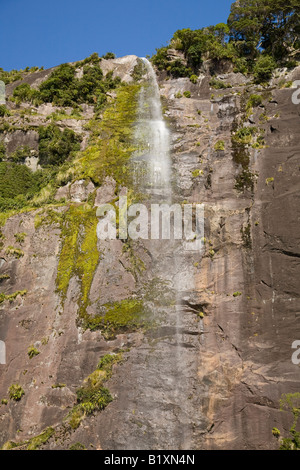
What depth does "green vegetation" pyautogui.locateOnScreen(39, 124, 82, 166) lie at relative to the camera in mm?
29672

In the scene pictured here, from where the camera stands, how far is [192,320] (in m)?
19.8

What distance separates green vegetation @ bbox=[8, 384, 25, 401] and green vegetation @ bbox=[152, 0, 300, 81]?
26.1 metres

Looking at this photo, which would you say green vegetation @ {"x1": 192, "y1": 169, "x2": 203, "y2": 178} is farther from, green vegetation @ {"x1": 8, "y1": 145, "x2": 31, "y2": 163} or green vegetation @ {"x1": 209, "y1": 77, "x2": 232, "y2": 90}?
green vegetation @ {"x1": 8, "y1": 145, "x2": 31, "y2": 163}

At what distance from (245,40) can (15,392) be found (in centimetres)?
3097

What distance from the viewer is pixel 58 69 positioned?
117 ft

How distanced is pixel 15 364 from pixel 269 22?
103 ft

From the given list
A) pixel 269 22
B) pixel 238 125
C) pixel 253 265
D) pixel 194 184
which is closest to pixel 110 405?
pixel 253 265

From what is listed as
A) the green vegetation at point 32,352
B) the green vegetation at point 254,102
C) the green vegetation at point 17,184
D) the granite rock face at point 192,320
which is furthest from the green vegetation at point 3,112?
the green vegetation at point 32,352

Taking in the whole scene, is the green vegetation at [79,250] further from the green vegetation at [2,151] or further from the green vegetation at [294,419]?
the green vegetation at [294,419]

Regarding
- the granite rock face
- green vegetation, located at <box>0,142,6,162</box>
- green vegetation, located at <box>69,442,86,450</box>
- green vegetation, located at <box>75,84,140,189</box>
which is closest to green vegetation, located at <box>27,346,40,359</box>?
the granite rock face

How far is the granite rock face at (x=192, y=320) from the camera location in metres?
17.2

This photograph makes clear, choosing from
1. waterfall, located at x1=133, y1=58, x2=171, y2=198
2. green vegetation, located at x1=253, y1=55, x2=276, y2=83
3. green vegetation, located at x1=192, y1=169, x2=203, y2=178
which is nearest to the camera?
green vegetation, located at x1=192, y1=169, x2=203, y2=178

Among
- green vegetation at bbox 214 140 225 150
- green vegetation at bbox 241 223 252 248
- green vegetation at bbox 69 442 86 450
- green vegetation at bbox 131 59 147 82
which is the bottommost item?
green vegetation at bbox 69 442 86 450

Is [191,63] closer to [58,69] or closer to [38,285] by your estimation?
[58,69]
